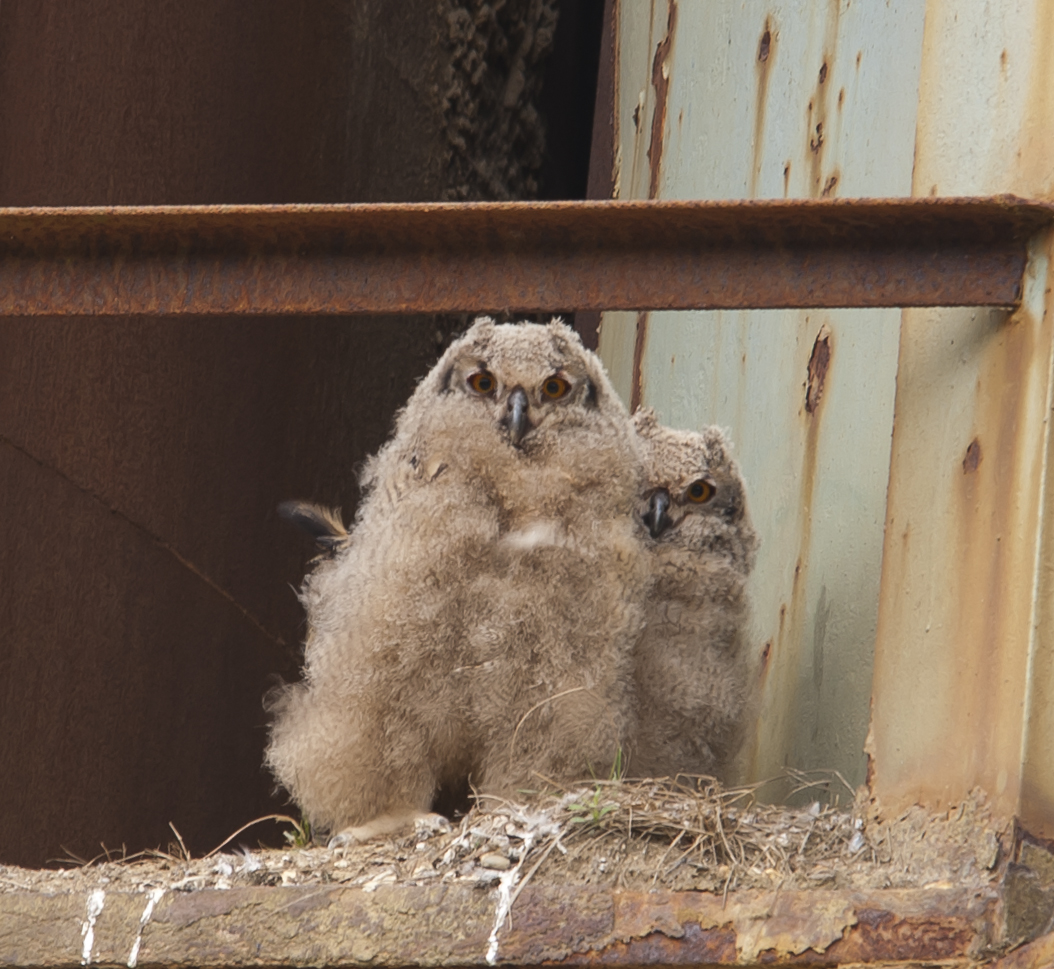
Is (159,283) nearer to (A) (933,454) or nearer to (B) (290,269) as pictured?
(B) (290,269)

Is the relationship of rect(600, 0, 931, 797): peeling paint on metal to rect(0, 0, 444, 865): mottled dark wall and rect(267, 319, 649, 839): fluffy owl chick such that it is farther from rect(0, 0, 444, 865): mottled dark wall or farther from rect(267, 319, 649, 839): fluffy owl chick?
rect(0, 0, 444, 865): mottled dark wall

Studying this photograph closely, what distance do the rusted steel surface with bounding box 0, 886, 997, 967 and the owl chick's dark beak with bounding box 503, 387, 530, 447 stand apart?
4.67ft

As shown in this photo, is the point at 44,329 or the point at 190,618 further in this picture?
the point at 190,618

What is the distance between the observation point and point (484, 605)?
3.69 m

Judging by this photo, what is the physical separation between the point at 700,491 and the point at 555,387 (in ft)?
2.02

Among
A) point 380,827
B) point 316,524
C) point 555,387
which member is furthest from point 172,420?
point 380,827

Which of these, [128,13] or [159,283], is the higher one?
[128,13]

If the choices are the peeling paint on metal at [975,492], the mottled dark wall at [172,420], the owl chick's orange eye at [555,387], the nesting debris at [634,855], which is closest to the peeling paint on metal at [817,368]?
the owl chick's orange eye at [555,387]

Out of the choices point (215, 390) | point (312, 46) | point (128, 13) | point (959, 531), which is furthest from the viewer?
point (312, 46)

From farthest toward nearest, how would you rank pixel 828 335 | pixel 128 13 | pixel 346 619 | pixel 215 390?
pixel 215 390, pixel 128 13, pixel 828 335, pixel 346 619

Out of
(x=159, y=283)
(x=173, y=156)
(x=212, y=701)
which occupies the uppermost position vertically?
(x=173, y=156)

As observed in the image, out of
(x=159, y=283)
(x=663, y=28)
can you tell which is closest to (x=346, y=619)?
(x=159, y=283)

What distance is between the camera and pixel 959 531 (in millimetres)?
2900

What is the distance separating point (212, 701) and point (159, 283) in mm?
3616
